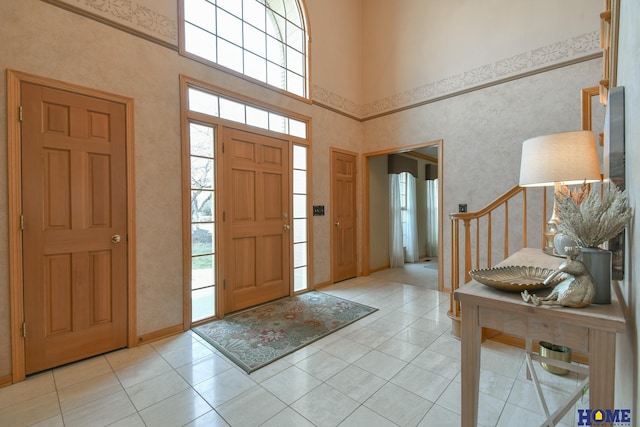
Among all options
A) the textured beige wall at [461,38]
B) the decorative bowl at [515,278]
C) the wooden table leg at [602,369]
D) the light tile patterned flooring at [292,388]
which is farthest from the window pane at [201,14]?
the wooden table leg at [602,369]

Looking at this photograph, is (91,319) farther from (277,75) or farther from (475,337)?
(277,75)

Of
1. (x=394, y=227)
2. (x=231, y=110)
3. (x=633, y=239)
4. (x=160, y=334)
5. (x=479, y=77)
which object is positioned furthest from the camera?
(x=394, y=227)

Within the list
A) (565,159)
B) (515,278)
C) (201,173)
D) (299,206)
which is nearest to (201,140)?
(201,173)

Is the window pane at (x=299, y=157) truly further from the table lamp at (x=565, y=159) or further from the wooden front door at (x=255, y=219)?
the table lamp at (x=565, y=159)

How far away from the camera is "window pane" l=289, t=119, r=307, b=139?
3.84 metres

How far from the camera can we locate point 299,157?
3.96 metres

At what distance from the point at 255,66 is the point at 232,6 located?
650mm

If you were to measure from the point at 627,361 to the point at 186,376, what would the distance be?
2.36 meters

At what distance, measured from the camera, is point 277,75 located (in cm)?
373

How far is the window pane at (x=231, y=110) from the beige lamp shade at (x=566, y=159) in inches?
110

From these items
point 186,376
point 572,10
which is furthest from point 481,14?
point 186,376

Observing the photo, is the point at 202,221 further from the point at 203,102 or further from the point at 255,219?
the point at 203,102

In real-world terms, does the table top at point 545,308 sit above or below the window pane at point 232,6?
below

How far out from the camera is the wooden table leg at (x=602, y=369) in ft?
2.82
